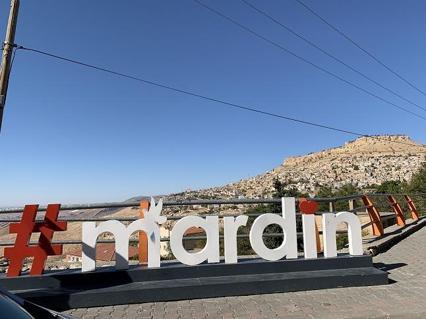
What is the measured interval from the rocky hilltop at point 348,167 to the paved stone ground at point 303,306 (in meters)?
80.4

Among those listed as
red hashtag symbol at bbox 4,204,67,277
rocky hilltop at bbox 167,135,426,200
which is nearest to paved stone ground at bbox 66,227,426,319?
red hashtag symbol at bbox 4,204,67,277

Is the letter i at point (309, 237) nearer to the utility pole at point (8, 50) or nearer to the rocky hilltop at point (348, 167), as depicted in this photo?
the utility pole at point (8, 50)

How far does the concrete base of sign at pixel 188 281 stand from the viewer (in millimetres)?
7043

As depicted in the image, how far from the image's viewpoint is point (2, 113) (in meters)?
8.40

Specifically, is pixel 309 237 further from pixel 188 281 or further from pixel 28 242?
pixel 28 242

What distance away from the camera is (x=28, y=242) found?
7.28 metres

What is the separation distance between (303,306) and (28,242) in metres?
4.49

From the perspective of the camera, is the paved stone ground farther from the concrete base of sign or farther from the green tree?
the green tree

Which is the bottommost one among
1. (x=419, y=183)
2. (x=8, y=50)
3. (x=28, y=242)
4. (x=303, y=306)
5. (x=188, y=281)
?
(x=303, y=306)

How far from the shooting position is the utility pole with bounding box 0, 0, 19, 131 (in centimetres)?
858

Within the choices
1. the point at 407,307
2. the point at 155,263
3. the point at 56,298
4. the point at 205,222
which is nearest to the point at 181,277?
the point at 155,263

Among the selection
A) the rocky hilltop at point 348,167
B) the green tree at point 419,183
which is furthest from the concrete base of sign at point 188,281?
the rocky hilltop at point 348,167

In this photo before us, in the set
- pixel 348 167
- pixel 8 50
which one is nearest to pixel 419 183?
pixel 8 50

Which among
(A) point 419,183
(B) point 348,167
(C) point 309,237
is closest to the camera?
(C) point 309,237
